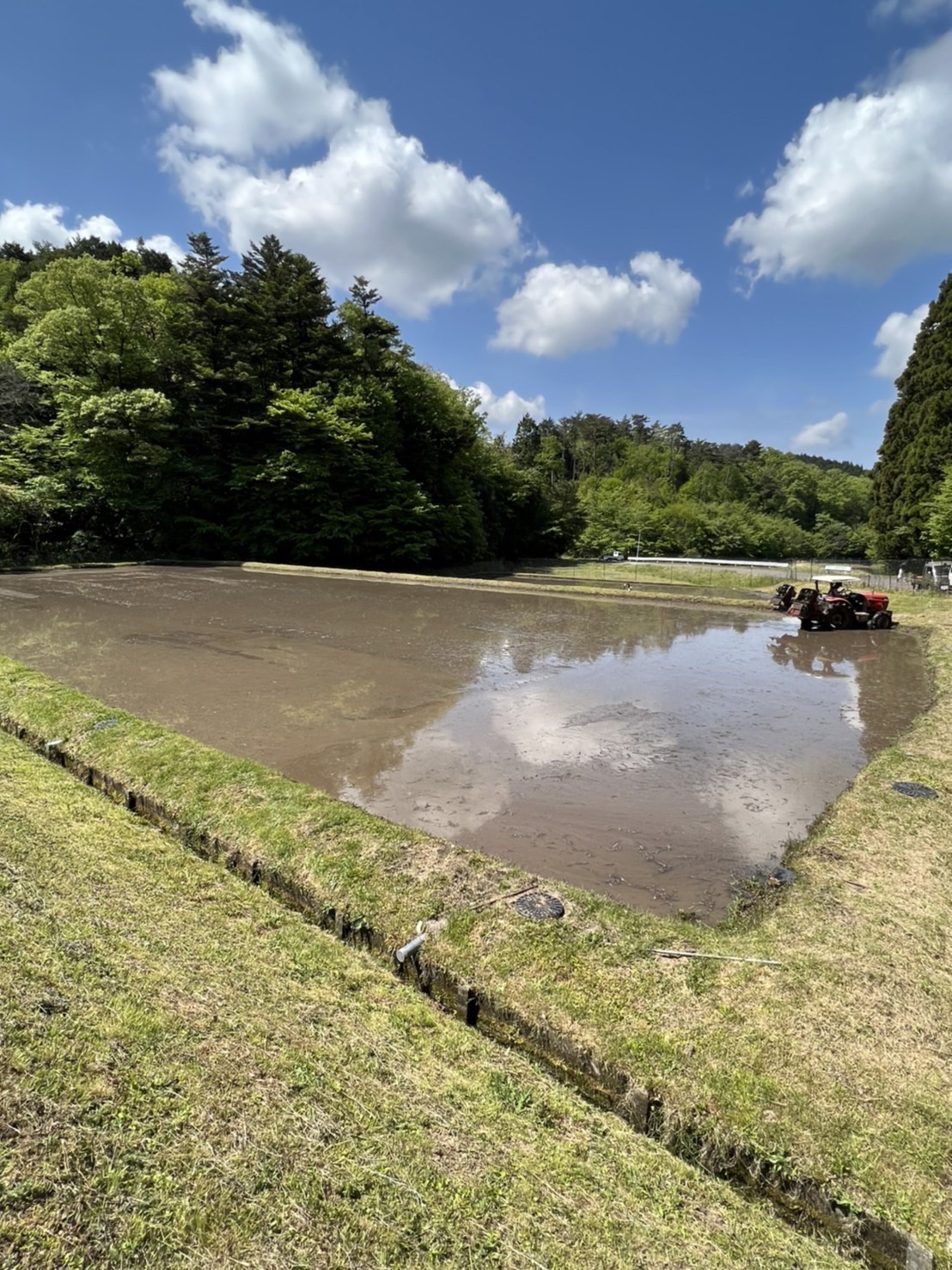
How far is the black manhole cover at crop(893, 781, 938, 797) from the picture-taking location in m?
4.32

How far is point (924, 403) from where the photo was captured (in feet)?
84.0

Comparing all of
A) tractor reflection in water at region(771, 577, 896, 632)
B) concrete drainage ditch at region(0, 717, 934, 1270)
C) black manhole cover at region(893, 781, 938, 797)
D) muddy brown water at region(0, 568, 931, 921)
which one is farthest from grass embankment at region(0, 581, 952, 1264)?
tractor reflection in water at region(771, 577, 896, 632)

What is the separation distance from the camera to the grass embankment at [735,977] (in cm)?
187

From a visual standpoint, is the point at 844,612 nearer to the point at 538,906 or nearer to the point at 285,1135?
the point at 538,906

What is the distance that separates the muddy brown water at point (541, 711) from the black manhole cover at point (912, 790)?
1.39 feet

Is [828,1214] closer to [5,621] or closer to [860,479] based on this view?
[5,621]

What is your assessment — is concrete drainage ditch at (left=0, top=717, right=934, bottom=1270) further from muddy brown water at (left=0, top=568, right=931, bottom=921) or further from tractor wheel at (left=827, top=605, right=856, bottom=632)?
tractor wheel at (left=827, top=605, right=856, bottom=632)

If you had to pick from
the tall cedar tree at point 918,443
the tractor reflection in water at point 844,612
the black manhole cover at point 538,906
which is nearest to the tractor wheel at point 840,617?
the tractor reflection in water at point 844,612

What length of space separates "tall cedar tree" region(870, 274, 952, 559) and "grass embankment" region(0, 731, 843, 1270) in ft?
92.9

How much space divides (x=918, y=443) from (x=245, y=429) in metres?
26.9

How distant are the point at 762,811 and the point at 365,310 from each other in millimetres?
28851

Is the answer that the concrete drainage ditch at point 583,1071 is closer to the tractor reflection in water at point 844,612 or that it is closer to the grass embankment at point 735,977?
the grass embankment at point 735,977

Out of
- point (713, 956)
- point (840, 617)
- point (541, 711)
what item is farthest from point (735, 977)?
point (840, 617)

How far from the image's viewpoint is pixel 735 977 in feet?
8.20
